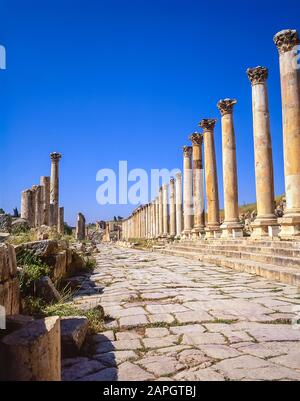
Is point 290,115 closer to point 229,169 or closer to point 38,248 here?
point 229,169

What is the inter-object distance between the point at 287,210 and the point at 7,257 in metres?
8.44

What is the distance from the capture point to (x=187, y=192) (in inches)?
940

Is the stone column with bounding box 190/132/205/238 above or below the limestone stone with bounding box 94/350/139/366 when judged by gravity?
above

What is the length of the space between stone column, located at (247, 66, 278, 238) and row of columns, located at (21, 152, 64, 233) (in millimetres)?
11258

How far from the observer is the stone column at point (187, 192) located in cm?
2341

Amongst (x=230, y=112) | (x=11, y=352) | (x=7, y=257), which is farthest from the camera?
(x=230, y=112)

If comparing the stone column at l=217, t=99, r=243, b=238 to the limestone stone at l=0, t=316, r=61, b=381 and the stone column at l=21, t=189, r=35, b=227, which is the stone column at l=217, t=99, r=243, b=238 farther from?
the limestone stone at l=0, t=316, r=61, b=381

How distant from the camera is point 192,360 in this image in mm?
3010

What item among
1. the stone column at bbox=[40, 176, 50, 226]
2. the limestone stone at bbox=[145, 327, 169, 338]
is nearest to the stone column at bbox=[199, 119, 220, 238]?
the stone column at bbox=[40, 176, 50, 226]

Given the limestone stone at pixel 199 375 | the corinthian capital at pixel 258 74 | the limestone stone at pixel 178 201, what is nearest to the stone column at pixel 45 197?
the limestone stone at pixel 178 201

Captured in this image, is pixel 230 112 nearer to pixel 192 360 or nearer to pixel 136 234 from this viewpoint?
pixel 192 360

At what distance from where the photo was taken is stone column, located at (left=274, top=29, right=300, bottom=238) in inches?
407

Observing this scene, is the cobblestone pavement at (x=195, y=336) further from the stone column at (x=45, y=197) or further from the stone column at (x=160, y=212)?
the stone column at (x=160, y=212)
